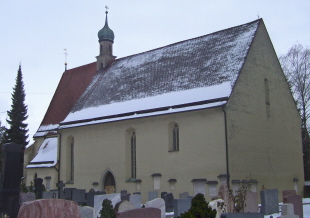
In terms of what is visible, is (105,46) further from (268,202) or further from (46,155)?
(268,202)

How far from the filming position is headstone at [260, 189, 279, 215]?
15.1m

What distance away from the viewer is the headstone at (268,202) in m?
15.1

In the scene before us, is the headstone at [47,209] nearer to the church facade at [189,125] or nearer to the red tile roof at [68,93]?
the church facade at [189,125]

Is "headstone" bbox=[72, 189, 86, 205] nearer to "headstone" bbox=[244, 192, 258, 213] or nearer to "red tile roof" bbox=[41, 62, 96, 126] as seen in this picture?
"headstone" bbox=[244, 192, 258, 213]

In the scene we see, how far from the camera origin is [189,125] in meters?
21.8

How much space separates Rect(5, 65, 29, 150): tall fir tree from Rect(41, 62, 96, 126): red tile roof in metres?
9.58

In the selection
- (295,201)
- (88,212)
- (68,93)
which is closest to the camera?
(88,212)

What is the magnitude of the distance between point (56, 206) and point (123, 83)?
70.0 ft

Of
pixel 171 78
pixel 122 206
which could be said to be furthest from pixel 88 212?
pixel 171 78

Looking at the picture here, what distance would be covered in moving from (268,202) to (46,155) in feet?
62.5

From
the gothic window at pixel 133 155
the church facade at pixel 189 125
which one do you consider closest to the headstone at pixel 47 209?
the church facade at pixel 189 125

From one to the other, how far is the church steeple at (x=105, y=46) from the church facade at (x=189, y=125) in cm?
309

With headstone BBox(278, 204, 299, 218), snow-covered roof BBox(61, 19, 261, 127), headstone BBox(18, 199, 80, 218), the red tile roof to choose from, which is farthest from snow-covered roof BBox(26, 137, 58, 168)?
headstone BBox(18, 199, 80, 218)

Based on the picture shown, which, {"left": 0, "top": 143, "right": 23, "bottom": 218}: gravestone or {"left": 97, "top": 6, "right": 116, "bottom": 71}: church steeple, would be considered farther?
{"left": 97, "top": 6, "right": 116, "bottom": 71}: church steeple
